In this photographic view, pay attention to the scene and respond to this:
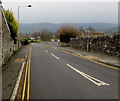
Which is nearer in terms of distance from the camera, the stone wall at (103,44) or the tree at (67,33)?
the stone wall at (103,44)

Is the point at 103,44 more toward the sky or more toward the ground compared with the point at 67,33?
more toward the ground

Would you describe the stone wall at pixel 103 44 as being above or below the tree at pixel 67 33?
below

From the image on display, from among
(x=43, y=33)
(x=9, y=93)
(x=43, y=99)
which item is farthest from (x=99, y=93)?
(x=43, y=33)

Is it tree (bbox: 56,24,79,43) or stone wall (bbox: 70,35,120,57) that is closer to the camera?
stone wall (bbox: 70,35,120,57)

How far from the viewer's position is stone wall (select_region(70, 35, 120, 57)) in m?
Result: 17.5

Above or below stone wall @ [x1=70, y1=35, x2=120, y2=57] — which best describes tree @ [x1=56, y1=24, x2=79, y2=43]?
above

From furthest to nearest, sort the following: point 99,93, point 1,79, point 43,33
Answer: point 43,33 < point 1,79 < point 99,93

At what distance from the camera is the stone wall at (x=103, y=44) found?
57.4 ft

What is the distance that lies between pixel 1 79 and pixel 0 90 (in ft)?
6.30

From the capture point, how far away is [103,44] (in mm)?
20297

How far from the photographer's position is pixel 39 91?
705 centimetres

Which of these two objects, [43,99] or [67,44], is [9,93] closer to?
[43,99]

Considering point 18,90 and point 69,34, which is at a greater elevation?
point 69,34

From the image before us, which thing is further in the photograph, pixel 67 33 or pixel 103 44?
pixel 67 33
